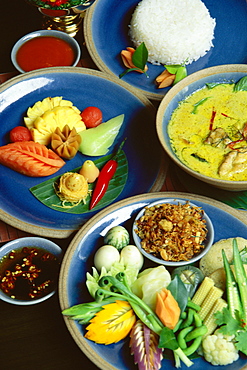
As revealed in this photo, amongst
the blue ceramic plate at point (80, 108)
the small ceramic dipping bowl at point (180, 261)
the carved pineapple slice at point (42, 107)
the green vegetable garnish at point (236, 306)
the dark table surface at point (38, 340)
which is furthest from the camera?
the carved pineapple slice at point (42, 107)

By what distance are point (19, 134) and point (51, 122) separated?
0.20 meters

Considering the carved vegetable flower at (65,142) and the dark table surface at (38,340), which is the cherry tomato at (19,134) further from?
the dark table surface at (38,340)

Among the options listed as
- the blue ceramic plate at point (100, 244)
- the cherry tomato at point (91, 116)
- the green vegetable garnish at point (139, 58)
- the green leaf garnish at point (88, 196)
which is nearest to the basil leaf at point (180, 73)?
the green vegetable garnish at point (139, 58)

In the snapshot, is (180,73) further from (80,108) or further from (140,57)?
(80,108)

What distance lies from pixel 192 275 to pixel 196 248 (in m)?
0.15

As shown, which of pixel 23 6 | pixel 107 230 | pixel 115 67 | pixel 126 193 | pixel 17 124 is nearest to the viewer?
pixel 107 230

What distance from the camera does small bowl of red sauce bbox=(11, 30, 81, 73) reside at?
3029 millimetres

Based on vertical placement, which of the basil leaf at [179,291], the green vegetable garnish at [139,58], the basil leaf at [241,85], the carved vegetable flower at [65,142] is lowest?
the basil leaf at [179,291]

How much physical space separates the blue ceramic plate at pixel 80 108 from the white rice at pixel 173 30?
418mm

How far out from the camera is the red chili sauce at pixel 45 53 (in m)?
3.03

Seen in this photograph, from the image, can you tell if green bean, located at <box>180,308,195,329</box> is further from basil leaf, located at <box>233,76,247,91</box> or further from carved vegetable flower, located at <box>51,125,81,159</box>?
basil leaf, located at <box>233,76,247,91</box>

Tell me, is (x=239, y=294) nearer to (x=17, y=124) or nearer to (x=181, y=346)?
(x=181, y=346)

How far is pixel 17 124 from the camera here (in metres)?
2.81

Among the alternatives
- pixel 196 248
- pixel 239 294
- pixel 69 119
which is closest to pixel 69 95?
pixel 69 119
